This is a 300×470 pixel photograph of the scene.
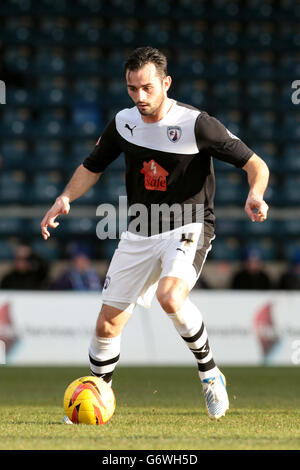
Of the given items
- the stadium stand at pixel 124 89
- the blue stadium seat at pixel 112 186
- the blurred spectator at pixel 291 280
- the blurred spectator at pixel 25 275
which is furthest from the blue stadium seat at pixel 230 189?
the blurred spectator at pixel 25 275

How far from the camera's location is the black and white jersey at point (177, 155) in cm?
518

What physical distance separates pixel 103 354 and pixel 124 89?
11.5m

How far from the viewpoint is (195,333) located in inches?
206

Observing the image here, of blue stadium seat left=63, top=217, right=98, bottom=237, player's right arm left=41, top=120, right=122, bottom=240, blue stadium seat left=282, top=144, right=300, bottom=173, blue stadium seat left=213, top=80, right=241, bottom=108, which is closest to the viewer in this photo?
player's right arm left=41, top=120, right=122, bottom=240

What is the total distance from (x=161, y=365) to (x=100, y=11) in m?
9.14

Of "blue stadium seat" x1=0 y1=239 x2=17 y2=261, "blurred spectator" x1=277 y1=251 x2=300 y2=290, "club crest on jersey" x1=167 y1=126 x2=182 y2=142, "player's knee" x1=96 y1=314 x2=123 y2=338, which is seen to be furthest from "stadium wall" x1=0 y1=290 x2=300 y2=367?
"club crest on jersey" x1=167 y1=126 x2=182 y2=142

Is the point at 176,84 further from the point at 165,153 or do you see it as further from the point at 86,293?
the point at 165,153

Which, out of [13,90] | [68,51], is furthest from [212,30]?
[13,90]

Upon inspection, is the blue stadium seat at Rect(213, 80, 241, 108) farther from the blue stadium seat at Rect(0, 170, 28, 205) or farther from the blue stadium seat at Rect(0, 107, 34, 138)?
the blue stadium seat at Rect(0, 170, 28, 205)

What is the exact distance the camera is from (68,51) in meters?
16.9

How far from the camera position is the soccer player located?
5.10m

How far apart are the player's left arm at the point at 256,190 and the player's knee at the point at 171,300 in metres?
0.66

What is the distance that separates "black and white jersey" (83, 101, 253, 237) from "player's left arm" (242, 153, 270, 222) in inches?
2.9

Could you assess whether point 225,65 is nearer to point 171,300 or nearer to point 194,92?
point 194,92
